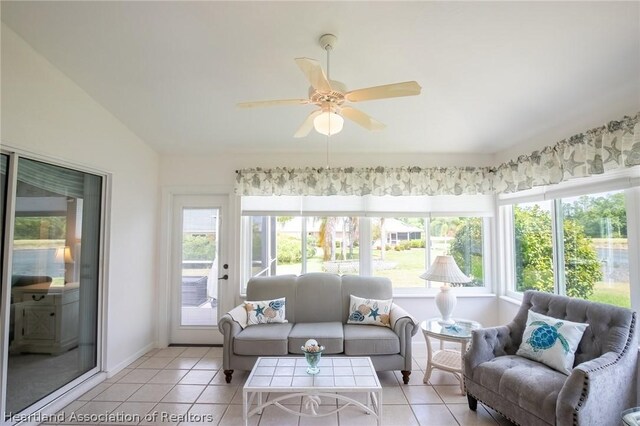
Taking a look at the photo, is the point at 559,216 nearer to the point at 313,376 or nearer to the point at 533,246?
the point at 533,246

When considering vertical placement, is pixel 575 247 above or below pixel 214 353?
above

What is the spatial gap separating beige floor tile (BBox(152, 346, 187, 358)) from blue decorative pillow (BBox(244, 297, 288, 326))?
118cm

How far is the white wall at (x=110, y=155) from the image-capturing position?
223 centimetres

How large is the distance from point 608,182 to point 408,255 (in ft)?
6.92

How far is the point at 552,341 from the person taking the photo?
229 centimetres

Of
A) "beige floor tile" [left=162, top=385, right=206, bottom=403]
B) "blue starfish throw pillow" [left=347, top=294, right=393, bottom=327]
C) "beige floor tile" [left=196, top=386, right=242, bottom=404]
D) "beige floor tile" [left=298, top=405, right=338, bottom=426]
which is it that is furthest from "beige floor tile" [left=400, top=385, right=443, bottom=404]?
"beige floor tile" [left=162, top=385, right=206, bottom=403]

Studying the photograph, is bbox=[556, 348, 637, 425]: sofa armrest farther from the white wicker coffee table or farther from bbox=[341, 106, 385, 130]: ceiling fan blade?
bbox=[341, 106, 385, 130]: ceiling fan blade

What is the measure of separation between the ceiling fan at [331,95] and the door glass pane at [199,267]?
8.17ft

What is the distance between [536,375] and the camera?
209 centimetres

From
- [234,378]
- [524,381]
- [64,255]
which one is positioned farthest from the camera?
[234,378]

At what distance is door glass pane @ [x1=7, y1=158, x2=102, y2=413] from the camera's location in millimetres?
2287

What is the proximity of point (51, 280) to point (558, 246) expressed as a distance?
474 centimetres

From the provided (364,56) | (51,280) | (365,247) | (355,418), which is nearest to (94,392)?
(51,280)

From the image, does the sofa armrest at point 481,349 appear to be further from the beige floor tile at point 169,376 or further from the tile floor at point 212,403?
the beige floor tile at point 169,376
